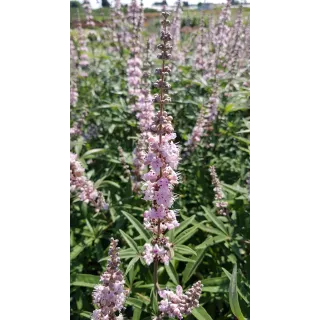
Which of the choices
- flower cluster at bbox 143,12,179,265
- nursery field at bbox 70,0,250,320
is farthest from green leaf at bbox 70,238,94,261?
flower cluster at bbox 143,12,179,265

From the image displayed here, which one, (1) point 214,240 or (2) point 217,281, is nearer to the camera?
(2) point 217,281

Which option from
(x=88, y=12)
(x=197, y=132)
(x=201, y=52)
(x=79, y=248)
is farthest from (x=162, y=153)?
(x=201, y=52)

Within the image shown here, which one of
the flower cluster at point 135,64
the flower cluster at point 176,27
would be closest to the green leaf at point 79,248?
the flower cluster at point 135,64

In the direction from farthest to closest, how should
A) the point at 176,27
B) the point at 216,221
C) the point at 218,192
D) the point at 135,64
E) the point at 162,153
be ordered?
the point at 176,27 < the point at 135,64 < the point at 216,221 < the point at 218,192 < the point at 162,153

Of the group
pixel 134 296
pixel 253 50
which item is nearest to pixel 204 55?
pixel 253 50

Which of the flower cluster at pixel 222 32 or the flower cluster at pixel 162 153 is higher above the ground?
the flower cluster at pixel 222 32

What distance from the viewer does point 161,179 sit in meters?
1.31

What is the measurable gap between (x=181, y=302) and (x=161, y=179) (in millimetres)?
469

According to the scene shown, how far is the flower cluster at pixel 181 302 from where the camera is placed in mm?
1271

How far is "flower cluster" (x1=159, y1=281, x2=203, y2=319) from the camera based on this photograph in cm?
127

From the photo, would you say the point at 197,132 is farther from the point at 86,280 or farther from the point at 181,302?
the point at 181,302

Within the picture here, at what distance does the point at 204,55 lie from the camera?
387cm

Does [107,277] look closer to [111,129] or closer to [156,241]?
[156,241]

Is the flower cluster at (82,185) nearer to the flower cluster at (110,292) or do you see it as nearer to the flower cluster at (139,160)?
the flower cluster at (139,160)
